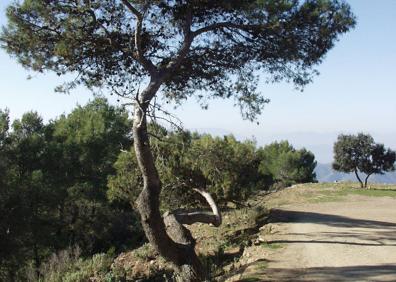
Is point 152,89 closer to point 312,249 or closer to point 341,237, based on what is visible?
point 312,249

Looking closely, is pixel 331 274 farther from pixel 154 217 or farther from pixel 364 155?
pixel 364 155

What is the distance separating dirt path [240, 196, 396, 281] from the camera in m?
8.34

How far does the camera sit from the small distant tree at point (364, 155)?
95.6 ft

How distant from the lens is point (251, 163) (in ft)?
54.2

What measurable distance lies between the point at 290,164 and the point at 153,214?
138 feet

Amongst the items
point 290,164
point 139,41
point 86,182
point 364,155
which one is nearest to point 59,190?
point 86,182

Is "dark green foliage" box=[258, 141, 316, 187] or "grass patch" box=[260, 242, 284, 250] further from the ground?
"dark green foliage" box=[258, 141, 316, 187]

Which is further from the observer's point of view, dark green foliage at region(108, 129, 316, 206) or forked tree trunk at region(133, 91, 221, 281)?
dark green foliage at region(108, 129, 316, 206)

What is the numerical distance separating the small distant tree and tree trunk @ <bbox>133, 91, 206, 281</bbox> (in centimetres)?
2237

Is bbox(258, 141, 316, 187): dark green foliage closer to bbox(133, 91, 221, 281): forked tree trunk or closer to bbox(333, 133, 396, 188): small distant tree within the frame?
bbox(333, 133, 396, 188): small distant tree

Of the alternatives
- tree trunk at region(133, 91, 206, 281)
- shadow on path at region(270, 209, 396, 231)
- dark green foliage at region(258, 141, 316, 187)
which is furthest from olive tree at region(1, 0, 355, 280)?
dark green foliage at region(258, 141, 316, 187)

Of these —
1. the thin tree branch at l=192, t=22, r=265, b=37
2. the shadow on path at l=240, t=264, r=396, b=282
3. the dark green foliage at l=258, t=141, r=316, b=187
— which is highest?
the thin tree branch at l=192, t=22, r=265, b=37

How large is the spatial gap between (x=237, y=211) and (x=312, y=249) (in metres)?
7.60

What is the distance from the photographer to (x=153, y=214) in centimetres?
870
